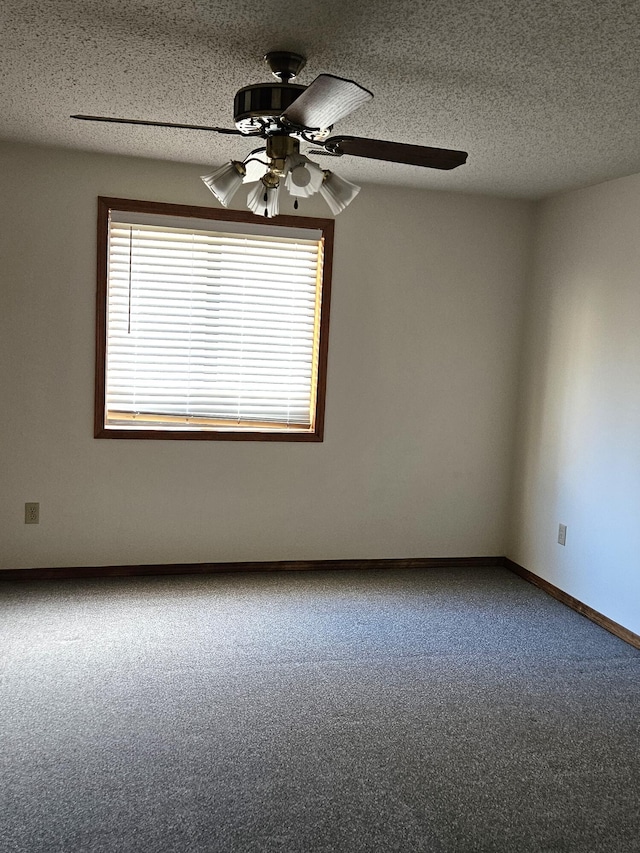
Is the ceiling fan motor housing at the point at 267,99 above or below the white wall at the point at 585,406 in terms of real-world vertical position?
above

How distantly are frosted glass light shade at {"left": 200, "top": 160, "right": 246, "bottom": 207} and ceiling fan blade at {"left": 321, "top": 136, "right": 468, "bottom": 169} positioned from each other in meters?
0.36

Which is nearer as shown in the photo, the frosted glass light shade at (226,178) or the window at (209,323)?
the frosted glass light shade at (226,178)

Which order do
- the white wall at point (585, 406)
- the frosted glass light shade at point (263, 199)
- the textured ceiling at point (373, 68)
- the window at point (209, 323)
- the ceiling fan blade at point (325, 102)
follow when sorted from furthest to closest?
the window at point (209, 323) → the white wall at point (585, 406) → the frosted glass light shade at point (263, 199) → the textured ceiling at point (373, 68) → the ceiling fan blade at point (325, 102)

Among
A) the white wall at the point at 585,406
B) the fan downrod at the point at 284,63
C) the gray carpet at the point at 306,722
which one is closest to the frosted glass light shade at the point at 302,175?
the fan downrod at the point at 284,63

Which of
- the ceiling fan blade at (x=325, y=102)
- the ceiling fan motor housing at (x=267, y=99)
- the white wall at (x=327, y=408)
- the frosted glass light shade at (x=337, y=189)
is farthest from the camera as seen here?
the white wall at (x=327, y=408)

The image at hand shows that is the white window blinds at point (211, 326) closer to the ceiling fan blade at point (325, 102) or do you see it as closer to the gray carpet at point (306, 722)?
the gray carpet at point (306, 722)

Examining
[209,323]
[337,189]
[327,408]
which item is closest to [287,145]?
[337,189]

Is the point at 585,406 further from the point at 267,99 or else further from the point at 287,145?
the point at 267,99

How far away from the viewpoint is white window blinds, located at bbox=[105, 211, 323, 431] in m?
Result: 4.41

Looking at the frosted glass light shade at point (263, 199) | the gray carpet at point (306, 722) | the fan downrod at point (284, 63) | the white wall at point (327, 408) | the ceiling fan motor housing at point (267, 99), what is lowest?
the gray carpet at point (306, 722)

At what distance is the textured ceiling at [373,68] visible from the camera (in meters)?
2.27

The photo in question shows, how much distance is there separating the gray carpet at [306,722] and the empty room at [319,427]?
0.05ft

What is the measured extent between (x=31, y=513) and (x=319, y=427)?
174 centimetres

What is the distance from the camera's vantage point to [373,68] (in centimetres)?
271
